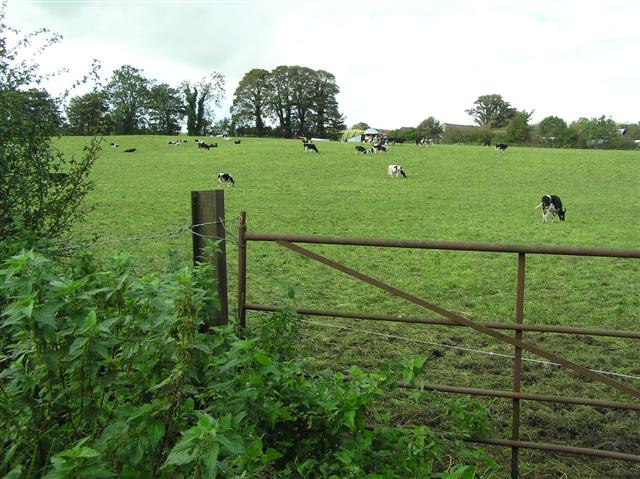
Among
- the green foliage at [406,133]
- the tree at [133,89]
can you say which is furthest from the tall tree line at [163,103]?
the green foliage at [406,133]

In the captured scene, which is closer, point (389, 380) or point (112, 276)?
point (112, 276)

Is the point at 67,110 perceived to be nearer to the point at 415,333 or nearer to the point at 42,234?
the point at 42,234

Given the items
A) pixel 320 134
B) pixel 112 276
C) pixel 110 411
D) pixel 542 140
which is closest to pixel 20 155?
pixel 112 276

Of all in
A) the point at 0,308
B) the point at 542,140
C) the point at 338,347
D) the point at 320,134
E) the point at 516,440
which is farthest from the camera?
the point at 320,134

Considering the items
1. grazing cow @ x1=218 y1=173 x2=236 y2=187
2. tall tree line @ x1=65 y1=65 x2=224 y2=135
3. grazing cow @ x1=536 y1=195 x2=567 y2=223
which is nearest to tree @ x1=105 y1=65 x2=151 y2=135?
tall tree line @ x1=65 y1=65 x2=224 y2=135

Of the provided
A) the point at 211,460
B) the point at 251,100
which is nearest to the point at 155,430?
the point at 211,460

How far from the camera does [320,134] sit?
94.7 m

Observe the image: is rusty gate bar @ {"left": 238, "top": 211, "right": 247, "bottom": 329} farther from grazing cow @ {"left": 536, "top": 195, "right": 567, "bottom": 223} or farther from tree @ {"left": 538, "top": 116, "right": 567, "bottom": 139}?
tree @ {"left": 538, "top": 116, "right": 567, "bottom": 139}

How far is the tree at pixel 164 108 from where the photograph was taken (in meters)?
83.8

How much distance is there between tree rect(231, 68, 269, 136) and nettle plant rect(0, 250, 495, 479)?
8910cm

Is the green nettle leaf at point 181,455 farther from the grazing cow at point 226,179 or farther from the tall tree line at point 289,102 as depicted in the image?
the tall tree line at point 289,102

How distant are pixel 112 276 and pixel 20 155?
10.2 ft

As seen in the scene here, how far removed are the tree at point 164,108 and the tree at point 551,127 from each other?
4973cm

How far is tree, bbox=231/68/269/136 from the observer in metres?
91.3
